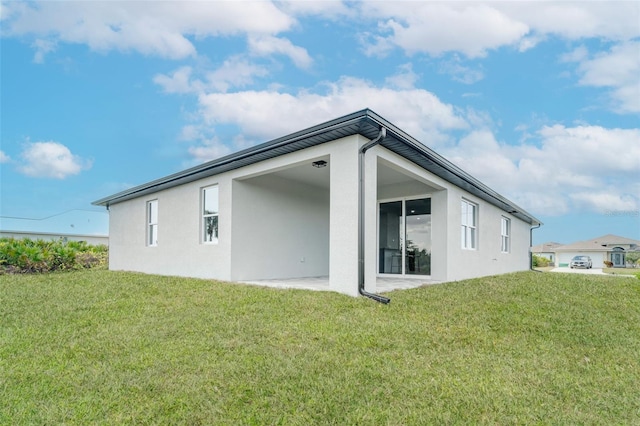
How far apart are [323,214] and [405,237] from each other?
105 inches

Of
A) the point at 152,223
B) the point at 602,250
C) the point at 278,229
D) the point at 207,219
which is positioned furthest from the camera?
the point at 602,250

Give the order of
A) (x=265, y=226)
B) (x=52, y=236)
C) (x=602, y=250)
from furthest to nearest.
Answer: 1. (x=602, y=250)
2. (x=52, y=236)
3. (x=265, y=226)

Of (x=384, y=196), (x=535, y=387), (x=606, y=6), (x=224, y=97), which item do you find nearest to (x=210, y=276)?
(x=384, y=196)

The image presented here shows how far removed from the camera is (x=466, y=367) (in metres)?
4.02

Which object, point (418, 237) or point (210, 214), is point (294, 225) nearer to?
point (210, 214)

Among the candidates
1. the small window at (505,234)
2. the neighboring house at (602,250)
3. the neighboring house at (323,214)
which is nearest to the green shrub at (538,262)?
the neighboring house at (602,250)

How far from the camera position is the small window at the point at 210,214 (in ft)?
32.5

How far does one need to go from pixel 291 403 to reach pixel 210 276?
7059 millimetres

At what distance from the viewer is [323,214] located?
39.0 feet

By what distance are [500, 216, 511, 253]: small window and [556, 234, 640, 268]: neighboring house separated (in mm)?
29149

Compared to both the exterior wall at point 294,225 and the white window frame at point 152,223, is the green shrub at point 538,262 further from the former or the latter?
the white window frame at point 152,223

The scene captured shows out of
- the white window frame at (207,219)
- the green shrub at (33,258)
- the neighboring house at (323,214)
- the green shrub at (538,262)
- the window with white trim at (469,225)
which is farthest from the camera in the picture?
the green shrub at (538,262)

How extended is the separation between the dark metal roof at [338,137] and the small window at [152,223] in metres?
0.49

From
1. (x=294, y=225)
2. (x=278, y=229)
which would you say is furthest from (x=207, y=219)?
(x=294, y=225)
